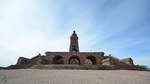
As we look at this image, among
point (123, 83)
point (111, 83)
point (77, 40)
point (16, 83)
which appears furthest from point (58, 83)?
point (77, 40)

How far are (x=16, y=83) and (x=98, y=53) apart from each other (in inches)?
739

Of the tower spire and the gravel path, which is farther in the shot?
the tower spire

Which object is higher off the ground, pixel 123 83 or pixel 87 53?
pixel 87 53

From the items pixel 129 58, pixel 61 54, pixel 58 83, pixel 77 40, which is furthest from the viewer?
pixel 77 40

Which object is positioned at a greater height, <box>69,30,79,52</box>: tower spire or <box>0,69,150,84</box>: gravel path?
<box>69,30,79,52</box>: tower spire

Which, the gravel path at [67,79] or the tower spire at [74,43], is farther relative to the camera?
the tower spire at [74,43]

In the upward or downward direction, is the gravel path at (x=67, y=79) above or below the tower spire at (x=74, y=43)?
below

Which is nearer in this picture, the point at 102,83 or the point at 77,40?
the point at 102,83

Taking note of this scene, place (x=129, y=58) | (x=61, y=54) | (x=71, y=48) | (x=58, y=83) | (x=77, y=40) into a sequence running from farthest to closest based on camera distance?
(x=77, y=40), (x=71, y=48), (x=61, y=54), (x=129, y=58), (x=58, y=83)

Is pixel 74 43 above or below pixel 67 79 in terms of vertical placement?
above

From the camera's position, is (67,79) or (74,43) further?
(74,43)

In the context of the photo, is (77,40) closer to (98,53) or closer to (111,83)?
(98,53)

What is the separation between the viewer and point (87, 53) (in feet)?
65.3

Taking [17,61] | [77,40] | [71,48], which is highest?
[77,40]
